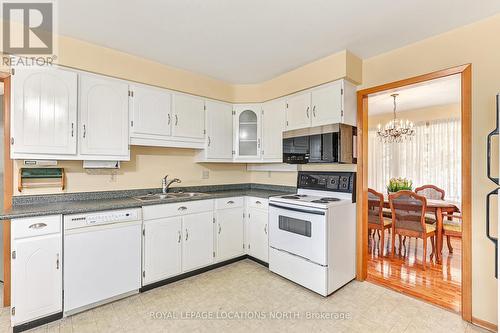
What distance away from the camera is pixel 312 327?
2002 millimetres

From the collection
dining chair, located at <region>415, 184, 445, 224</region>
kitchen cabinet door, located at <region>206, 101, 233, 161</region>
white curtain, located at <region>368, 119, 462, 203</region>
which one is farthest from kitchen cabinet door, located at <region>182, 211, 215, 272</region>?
white curtain, located at <region>368, 119, 462, 203</region>

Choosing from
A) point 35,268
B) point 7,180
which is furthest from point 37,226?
point 7,180

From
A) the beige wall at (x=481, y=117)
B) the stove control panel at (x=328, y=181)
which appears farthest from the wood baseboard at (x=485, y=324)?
the stove control panel at (x=328, y=181)

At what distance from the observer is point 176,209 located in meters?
2.75

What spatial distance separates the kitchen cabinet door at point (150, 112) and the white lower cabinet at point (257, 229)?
1487 millimetres

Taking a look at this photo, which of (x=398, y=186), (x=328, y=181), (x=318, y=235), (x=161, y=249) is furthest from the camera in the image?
(x=398, y=186)

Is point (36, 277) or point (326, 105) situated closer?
point (36, 277)

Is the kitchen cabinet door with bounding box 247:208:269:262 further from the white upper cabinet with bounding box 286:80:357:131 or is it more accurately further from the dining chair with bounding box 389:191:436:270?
the dining chair with bounding box 389:191:436:270

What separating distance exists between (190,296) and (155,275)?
45 centimetres

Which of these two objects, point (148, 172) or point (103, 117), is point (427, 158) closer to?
point (148, 172)

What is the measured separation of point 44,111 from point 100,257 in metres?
1.44

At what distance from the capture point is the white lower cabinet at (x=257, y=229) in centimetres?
318

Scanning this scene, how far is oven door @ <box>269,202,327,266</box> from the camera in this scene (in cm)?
Result: 246

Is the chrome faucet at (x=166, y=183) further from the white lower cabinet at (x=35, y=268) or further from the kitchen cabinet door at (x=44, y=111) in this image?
the white lower cabinet at (x=35, y=268)
